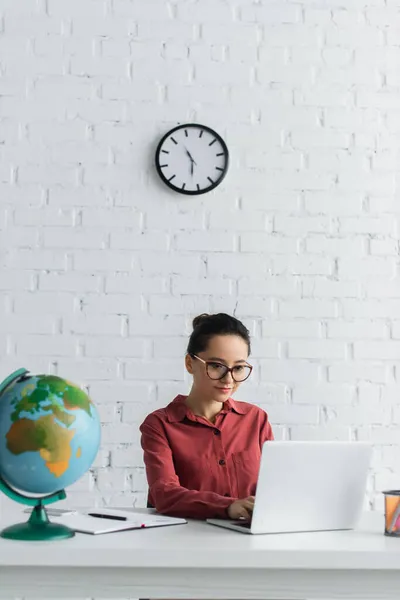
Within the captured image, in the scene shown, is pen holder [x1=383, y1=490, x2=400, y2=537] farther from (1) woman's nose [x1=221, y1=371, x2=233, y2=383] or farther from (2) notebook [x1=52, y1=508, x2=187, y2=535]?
(1) woman's nose [x1=221, y1=371, x2=233, y2=383]

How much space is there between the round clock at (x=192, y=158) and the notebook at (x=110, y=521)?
4.67ft

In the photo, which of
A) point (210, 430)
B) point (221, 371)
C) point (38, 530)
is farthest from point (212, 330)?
point (38, 530)

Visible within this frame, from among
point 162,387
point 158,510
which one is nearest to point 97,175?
point 162,387

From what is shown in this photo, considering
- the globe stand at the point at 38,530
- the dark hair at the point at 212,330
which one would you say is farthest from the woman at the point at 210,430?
the globe stand at the point at 38,530

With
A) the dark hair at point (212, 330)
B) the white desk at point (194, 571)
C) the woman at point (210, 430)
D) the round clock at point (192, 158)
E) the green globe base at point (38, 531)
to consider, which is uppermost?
the round clock at point (192, 158)

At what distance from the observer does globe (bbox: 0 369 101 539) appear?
1.50 meters

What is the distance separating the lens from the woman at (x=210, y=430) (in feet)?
7.12

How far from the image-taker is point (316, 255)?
119 inches

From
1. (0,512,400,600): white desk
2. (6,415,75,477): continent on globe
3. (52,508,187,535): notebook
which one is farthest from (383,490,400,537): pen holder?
(6,415,75,477): continent on globe

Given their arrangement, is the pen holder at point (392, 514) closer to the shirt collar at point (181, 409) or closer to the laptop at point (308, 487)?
the laptop at point (308, 487)

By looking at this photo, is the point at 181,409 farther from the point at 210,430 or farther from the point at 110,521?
the point at 110,521

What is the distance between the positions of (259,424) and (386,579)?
0.91 meters

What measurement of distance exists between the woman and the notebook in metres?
0.27

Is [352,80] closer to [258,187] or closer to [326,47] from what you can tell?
[326,47]
